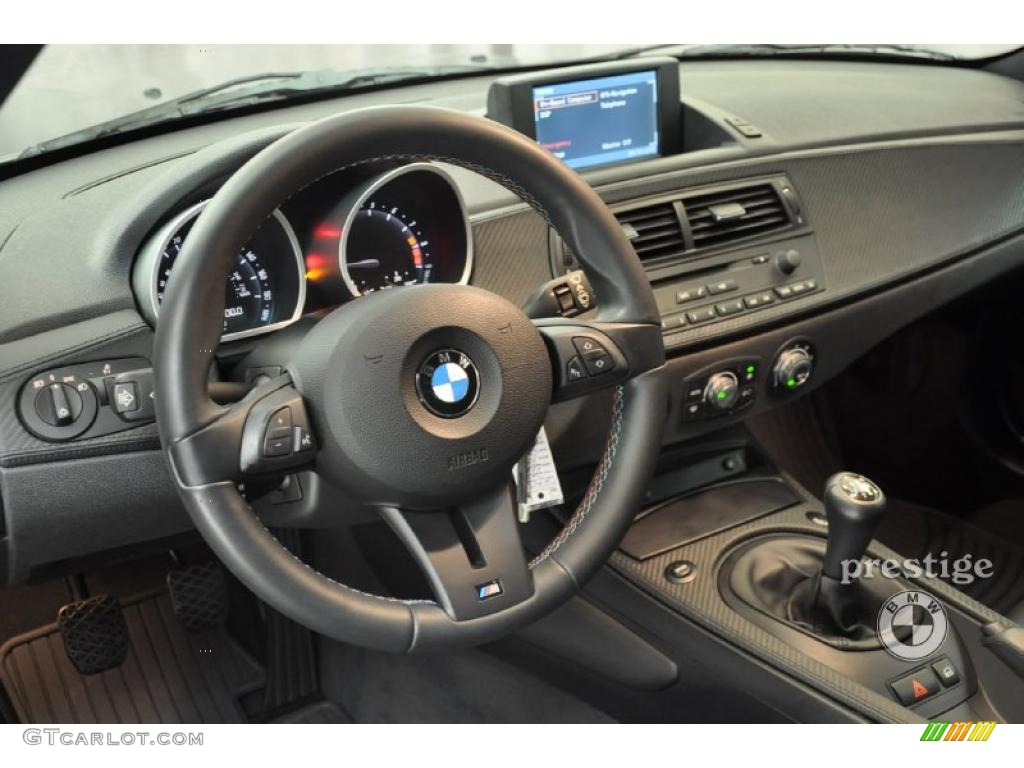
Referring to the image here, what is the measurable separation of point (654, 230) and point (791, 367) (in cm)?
33

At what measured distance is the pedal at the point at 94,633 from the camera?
1.79 m

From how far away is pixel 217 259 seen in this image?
3.25 feet

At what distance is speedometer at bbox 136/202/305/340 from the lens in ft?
3.96

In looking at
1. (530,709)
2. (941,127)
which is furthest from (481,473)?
(941,127)

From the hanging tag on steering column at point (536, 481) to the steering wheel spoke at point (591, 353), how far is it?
14 centimetres

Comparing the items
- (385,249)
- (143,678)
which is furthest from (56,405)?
(143,678)

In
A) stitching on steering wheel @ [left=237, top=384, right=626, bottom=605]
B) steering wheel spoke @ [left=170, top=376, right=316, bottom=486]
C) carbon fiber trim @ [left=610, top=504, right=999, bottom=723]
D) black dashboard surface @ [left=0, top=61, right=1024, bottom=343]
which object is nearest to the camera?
steering wheel spoke @ [left=170, top=376, right=316, bottom=486]

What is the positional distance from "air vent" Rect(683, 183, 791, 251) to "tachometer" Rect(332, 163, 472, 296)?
1.45 ft

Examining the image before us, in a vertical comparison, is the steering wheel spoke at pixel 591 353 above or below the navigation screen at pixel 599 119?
below

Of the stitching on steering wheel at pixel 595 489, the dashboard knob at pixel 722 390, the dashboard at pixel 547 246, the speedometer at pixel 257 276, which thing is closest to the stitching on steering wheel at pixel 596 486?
the stitching on steering wheel at pixel 595 489

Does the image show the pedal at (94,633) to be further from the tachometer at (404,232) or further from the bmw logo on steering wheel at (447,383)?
A: the bmw logo on steering wheel at (447,383)

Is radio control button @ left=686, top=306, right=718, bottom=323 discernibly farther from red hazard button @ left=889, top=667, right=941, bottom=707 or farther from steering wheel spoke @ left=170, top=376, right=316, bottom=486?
steering wheel spoke @ left=170, top=376, right=316, bottom=486

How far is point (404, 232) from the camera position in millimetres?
1363

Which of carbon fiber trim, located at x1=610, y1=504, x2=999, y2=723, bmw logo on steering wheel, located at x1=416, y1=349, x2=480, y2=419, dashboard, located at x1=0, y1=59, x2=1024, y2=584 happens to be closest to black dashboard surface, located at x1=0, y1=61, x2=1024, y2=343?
dashboard, located at x1=0, y1=59, x2=1024, y2=584
